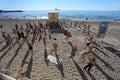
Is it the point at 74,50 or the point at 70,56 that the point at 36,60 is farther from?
the point at 74,50

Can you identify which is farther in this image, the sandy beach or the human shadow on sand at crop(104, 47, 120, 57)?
the human shadow on sand at crop(104, 47, 120, 57)

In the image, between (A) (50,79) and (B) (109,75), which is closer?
(A) (50,79)

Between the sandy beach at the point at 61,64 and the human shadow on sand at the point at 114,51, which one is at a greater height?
the human shadow on sand at the point at 114,51

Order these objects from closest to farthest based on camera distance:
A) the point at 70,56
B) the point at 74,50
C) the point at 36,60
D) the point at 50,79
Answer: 1. the point at 50,79
2. the point at 36,60
3. the point at 70,56
4. the point at 74,50

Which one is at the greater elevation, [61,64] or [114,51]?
[114,51]

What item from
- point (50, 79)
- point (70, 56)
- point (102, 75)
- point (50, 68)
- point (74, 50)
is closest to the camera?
point (50, 79)

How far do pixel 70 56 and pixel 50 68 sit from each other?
112 inches

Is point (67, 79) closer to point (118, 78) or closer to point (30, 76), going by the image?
point (30, 76)

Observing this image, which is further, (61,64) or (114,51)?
(114,51)

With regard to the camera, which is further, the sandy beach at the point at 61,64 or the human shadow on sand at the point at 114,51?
the human shadow on sand at the point at 114,51

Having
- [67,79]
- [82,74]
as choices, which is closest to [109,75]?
[82,74]

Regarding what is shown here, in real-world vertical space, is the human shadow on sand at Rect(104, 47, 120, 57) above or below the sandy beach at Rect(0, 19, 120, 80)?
above

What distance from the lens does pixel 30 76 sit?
370 inches

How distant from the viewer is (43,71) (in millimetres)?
10102
